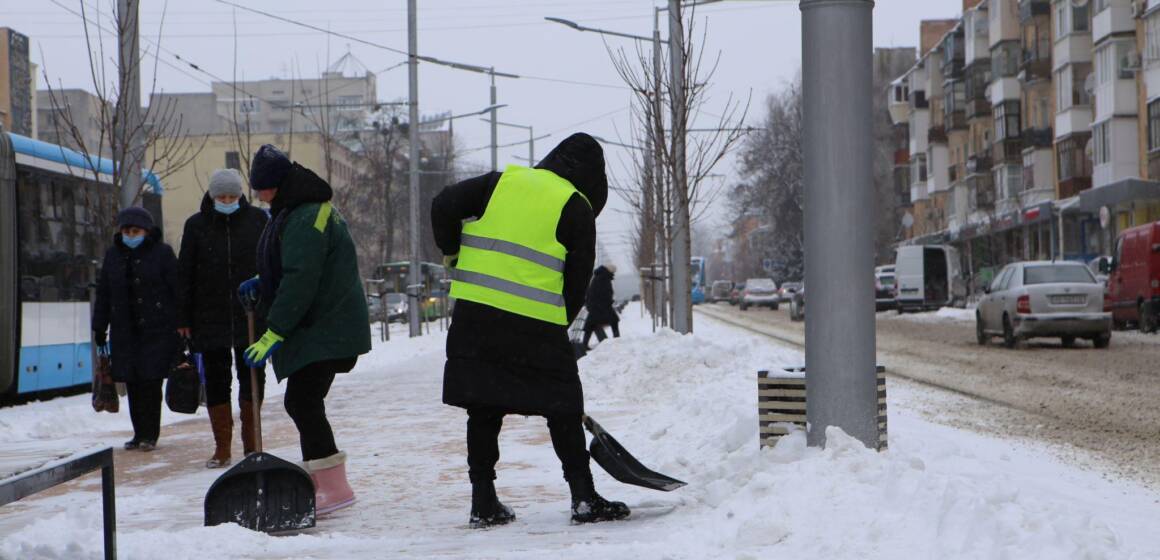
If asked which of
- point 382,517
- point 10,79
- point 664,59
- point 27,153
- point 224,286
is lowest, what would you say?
point 382,517

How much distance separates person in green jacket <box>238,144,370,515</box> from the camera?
6.72 metres

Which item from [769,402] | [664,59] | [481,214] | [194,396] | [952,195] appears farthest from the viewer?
[952,195]

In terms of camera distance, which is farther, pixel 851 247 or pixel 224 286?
pixel 224 286

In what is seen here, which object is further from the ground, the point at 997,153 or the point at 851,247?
the point at 997,153

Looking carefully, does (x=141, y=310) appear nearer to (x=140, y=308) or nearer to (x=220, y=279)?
(x=140, y=308)

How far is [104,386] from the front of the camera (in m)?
10.7

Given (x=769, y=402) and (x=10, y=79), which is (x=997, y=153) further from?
(x=769, y=402)

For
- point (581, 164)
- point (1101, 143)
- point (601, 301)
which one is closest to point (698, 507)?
point (581, 164)

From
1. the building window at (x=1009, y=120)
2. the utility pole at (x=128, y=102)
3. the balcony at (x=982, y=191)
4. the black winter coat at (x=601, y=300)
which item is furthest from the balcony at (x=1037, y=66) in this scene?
the utility pole at (x=128, y=102)

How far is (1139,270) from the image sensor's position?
29438 millimetres

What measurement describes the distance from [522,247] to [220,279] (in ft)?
10.9

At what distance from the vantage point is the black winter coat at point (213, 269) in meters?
8.89

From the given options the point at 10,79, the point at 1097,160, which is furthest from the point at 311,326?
the point at 10,79

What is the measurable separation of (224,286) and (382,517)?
8.75 ft
